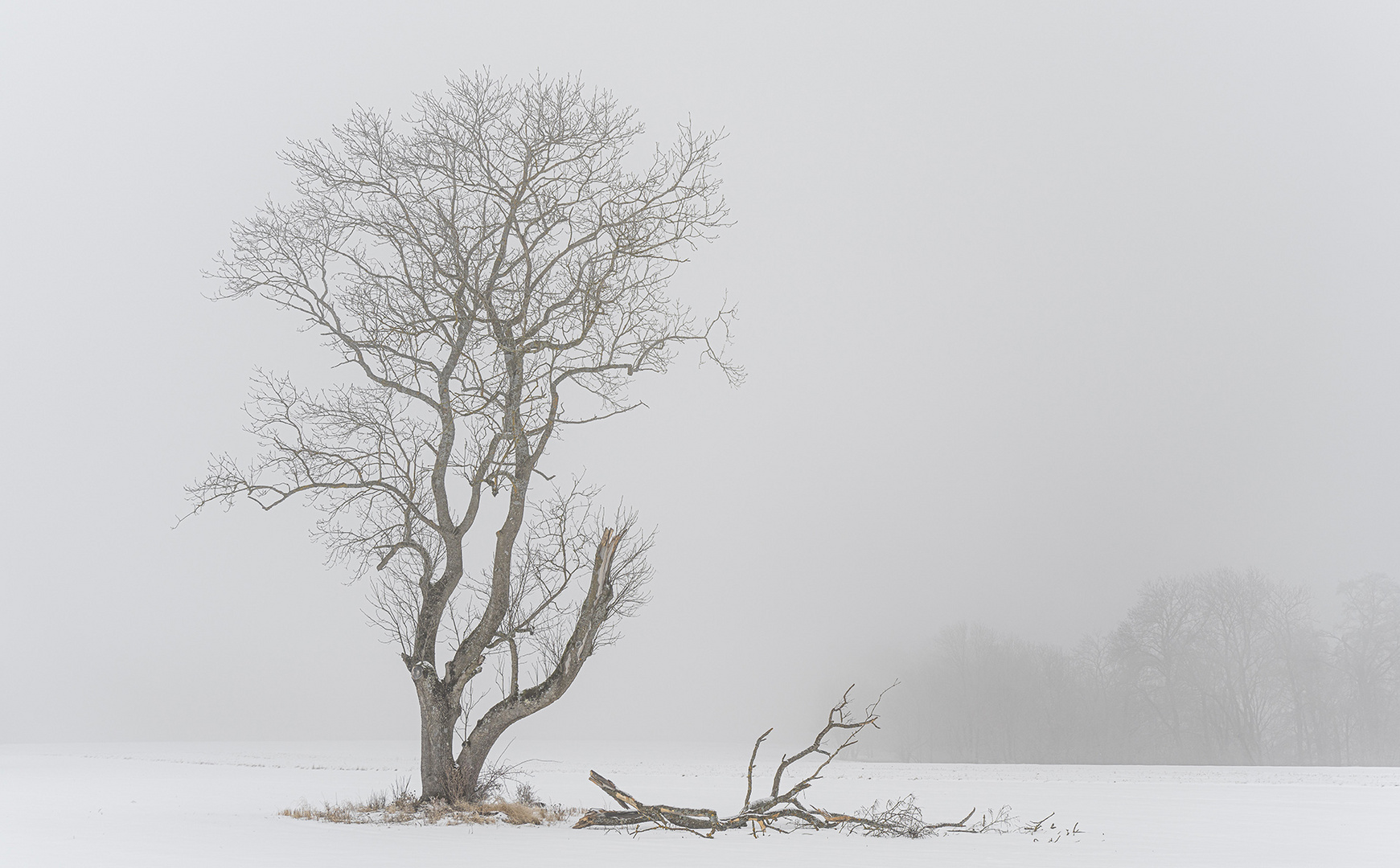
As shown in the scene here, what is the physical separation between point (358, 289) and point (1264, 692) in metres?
56.3

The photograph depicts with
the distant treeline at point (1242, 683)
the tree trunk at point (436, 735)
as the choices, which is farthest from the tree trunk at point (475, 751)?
the distant treeline at point (1242, 683)

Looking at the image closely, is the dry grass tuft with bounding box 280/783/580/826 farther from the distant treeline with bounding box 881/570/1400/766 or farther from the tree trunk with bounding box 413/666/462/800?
the distant treeline with bounding box 881/570/1400/766

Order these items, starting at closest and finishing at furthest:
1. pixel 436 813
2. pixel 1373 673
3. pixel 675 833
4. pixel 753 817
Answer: pixel 753 817, pixel 675 833, pixel 436 813, pixel 1373 673

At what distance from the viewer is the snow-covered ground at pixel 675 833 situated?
10.6 meters

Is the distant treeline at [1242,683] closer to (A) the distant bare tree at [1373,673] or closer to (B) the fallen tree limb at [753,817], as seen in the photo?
(A) the distant bare tree at [1373,673]

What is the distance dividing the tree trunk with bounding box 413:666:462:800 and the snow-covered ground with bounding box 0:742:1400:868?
201 centimetres

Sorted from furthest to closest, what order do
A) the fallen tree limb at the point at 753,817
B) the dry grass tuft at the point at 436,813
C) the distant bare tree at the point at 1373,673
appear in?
the distant bare tree at the point at 1373,673 → the dry grass tuft at the point at 436,813 → the fallen tree limb at the point at 753,817

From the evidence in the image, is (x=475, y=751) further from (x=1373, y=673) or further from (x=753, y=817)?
(x=1373, y=673)

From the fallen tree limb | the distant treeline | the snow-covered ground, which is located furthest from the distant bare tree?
the fallen tree limb

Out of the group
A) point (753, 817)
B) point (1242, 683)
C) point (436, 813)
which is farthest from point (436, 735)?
point (1242, 683)

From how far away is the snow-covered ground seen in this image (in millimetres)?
10602

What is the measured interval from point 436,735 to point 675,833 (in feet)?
15.3

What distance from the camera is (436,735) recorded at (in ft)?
51.5

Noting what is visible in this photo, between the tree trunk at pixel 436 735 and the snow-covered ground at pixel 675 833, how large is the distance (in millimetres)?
2008
